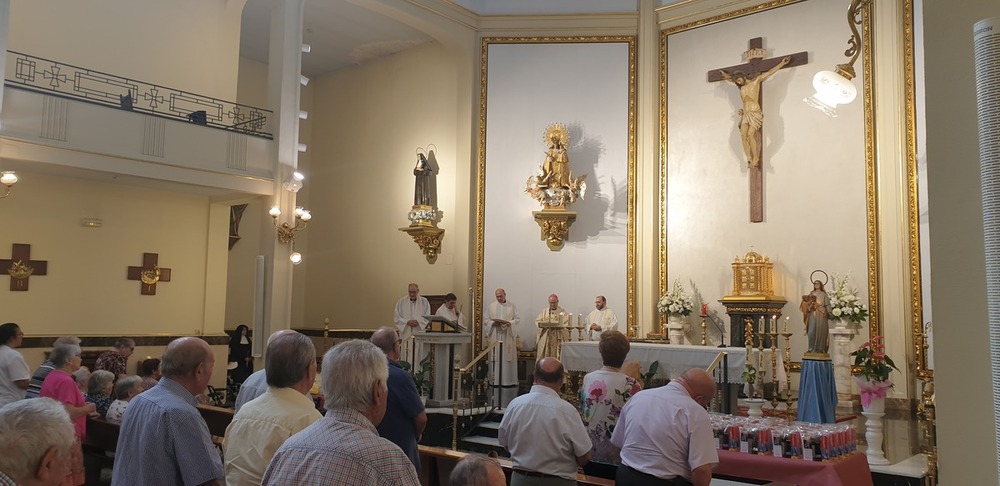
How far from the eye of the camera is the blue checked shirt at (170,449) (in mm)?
3055

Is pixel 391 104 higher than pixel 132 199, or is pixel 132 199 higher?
pixel 391 104

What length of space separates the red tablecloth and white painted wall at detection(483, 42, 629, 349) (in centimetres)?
835

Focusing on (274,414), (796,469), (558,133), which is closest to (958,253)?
(274,414)

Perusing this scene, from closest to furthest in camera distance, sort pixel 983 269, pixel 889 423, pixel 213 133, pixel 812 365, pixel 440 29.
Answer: pixel 983 269, pixel 812 365, pixel 889 423, pixel 213 133, pixel 440 29

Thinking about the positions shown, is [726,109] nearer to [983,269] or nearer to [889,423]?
[889,423]

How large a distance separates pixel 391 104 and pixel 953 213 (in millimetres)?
15510

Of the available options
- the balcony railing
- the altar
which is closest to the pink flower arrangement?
the altar

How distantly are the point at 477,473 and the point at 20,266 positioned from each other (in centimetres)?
1086

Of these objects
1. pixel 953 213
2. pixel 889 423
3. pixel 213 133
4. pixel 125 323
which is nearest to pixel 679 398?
pixel 953 213

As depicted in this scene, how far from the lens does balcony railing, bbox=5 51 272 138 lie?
1075 centimetres

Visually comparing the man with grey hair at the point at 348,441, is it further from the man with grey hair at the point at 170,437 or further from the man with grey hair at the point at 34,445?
the man with grey hair at the point at 170,437

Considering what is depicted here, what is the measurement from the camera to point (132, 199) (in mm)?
12820

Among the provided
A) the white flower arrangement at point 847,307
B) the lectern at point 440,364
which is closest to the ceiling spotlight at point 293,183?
the lectern at point 440,364

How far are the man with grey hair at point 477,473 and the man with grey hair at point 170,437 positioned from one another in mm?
925
